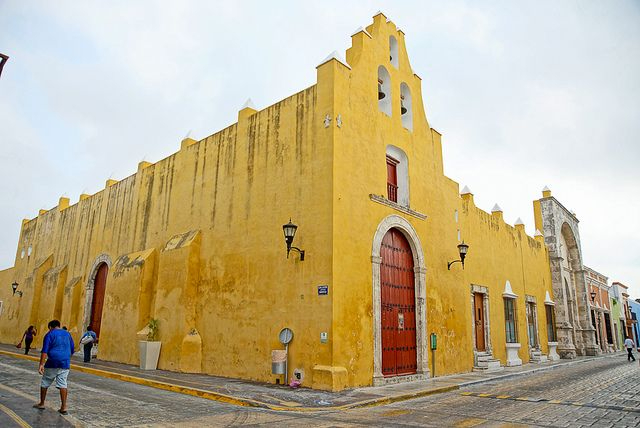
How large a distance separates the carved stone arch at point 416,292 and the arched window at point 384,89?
3537mm

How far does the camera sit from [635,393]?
1016 cm

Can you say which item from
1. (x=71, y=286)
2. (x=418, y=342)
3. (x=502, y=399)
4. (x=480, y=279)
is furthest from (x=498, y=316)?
(x=71, y=286)

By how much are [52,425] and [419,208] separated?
10785 mm

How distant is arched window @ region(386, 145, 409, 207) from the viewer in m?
13.4

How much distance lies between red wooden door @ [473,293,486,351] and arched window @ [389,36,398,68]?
9.45 m

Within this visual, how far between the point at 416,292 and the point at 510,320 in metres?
9.30

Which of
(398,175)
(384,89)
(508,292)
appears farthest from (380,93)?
(508,292)

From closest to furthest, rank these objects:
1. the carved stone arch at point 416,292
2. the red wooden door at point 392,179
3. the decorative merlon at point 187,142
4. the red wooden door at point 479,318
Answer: the carved stone arch at point 416,292, the red wooden door at point 392,179, the decorative merlon at point 187,142, the red wooden door at point 479,318

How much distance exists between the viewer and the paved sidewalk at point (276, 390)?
8344 millimetres

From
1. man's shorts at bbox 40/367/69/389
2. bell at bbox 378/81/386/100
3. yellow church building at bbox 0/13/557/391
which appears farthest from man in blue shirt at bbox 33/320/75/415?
bell at bbox 378/81/386/100

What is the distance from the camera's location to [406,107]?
14.6 metres

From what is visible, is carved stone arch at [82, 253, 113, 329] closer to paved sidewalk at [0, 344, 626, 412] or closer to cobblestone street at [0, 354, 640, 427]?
paved sidewalk at [0, 344, 626, 412]

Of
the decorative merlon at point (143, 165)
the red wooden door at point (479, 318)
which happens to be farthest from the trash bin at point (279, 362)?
the decorative merlon at point (143, 165)

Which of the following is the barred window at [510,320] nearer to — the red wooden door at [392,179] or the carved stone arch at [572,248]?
the red wooden door at [392,179]
